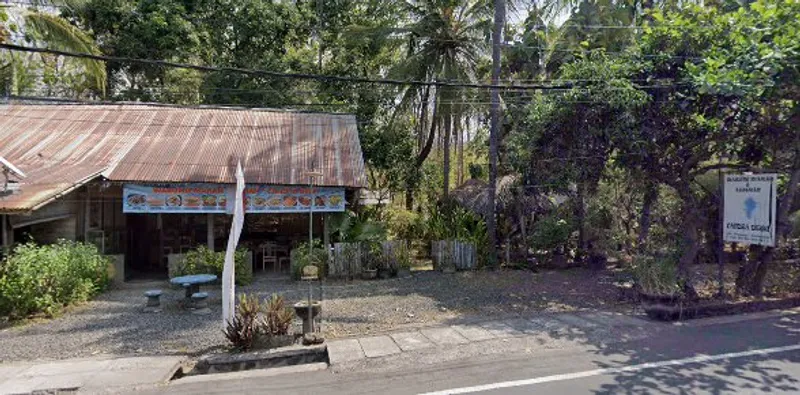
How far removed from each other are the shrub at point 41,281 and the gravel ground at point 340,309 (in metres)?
0.37

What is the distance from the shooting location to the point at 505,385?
5.53m

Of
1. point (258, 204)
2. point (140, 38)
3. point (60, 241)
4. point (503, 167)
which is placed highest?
point (140, 38)

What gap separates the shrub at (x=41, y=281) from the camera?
30.1 feet

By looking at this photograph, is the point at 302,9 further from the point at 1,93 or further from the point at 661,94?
the point at 661,94

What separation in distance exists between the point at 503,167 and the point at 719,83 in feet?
27.4

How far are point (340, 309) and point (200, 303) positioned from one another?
3.04 meters

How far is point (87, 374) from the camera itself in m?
6.48

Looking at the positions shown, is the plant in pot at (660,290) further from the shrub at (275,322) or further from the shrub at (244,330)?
the shrub at (244,330)

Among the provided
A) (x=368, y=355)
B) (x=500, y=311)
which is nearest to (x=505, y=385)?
(x=368, y=355)

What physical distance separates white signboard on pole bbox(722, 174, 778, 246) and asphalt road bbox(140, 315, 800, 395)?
208 centimetres

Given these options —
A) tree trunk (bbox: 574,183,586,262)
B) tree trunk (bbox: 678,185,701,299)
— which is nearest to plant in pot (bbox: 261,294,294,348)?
tree trunk (bbox: 678,185,701,299)

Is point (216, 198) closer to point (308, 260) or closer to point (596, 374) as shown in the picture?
point (308, 260)

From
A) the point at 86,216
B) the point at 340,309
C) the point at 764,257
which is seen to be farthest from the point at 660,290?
the point at 86,216

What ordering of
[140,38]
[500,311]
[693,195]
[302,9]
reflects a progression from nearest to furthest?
[500,311] → [693,195] → [140,38] → [302,9]
